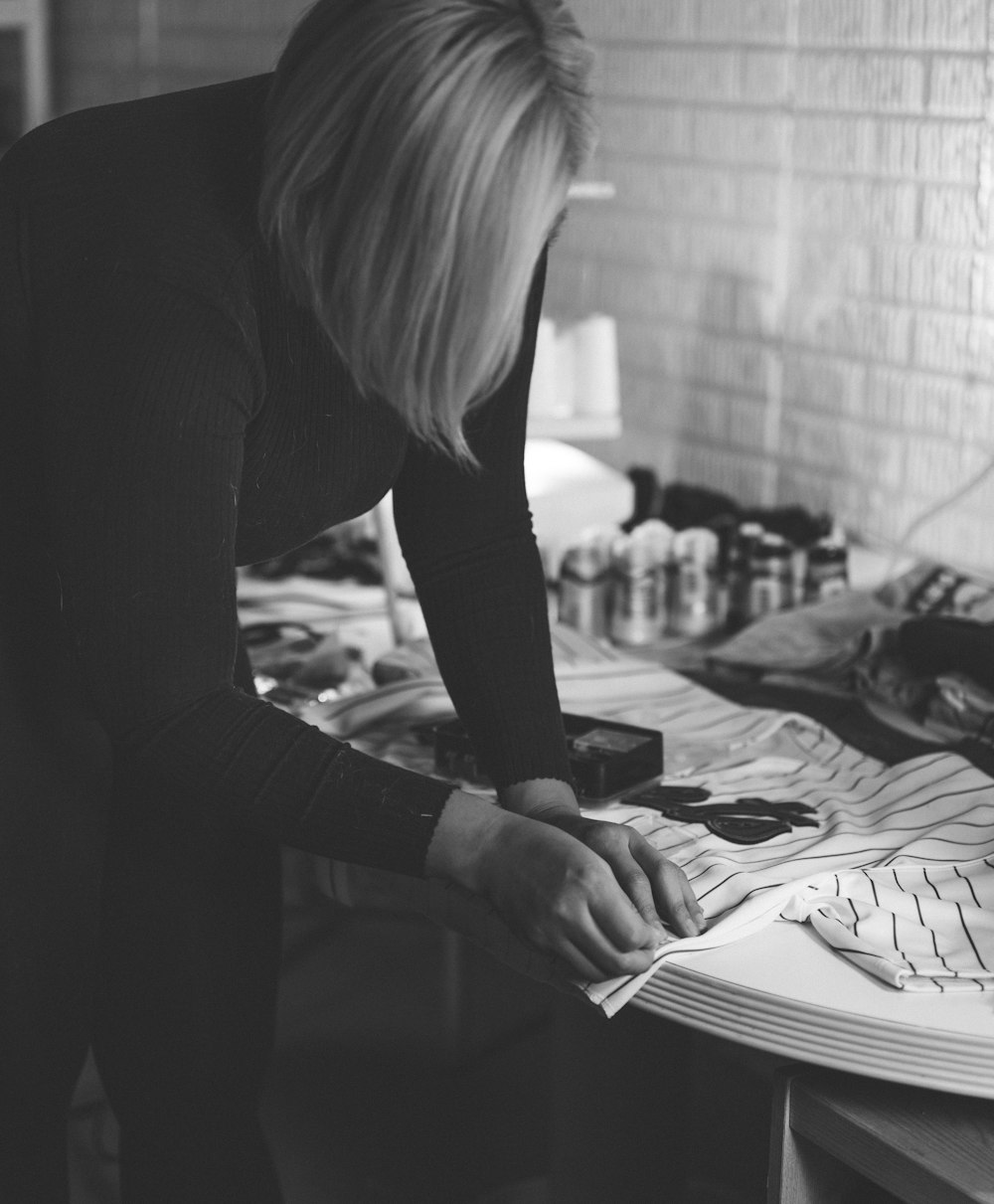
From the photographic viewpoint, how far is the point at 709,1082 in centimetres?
205

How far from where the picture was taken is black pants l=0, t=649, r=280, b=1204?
1078mm

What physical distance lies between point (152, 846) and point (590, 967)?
1.29 feet

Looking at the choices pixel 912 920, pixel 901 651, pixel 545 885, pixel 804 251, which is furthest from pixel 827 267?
pixel 545 885

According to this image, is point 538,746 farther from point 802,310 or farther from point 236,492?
point 802,310

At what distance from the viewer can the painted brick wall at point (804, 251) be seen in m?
2.04

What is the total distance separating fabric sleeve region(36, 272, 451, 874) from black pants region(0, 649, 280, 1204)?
20cm

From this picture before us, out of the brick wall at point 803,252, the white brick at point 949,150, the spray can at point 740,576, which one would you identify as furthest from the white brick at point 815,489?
the white brick at point 949,150

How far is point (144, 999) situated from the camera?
45.3 inches

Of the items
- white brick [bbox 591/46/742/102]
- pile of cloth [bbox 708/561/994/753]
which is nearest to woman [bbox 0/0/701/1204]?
pile of cloth [bbox 708/561/994/753]

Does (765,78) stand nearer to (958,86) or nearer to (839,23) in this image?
(839,23)

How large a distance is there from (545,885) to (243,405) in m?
0.36

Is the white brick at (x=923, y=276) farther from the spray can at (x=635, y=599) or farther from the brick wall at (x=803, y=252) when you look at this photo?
the spray can at (x=635, y=599)

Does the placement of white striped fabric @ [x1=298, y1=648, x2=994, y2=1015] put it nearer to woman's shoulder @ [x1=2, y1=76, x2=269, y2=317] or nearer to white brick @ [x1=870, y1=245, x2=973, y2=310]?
woman's shoulder @ [x1=2, y1=76, x2=269, y2=317]

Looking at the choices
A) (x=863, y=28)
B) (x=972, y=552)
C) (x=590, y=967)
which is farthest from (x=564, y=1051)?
(x=863, y=28)
